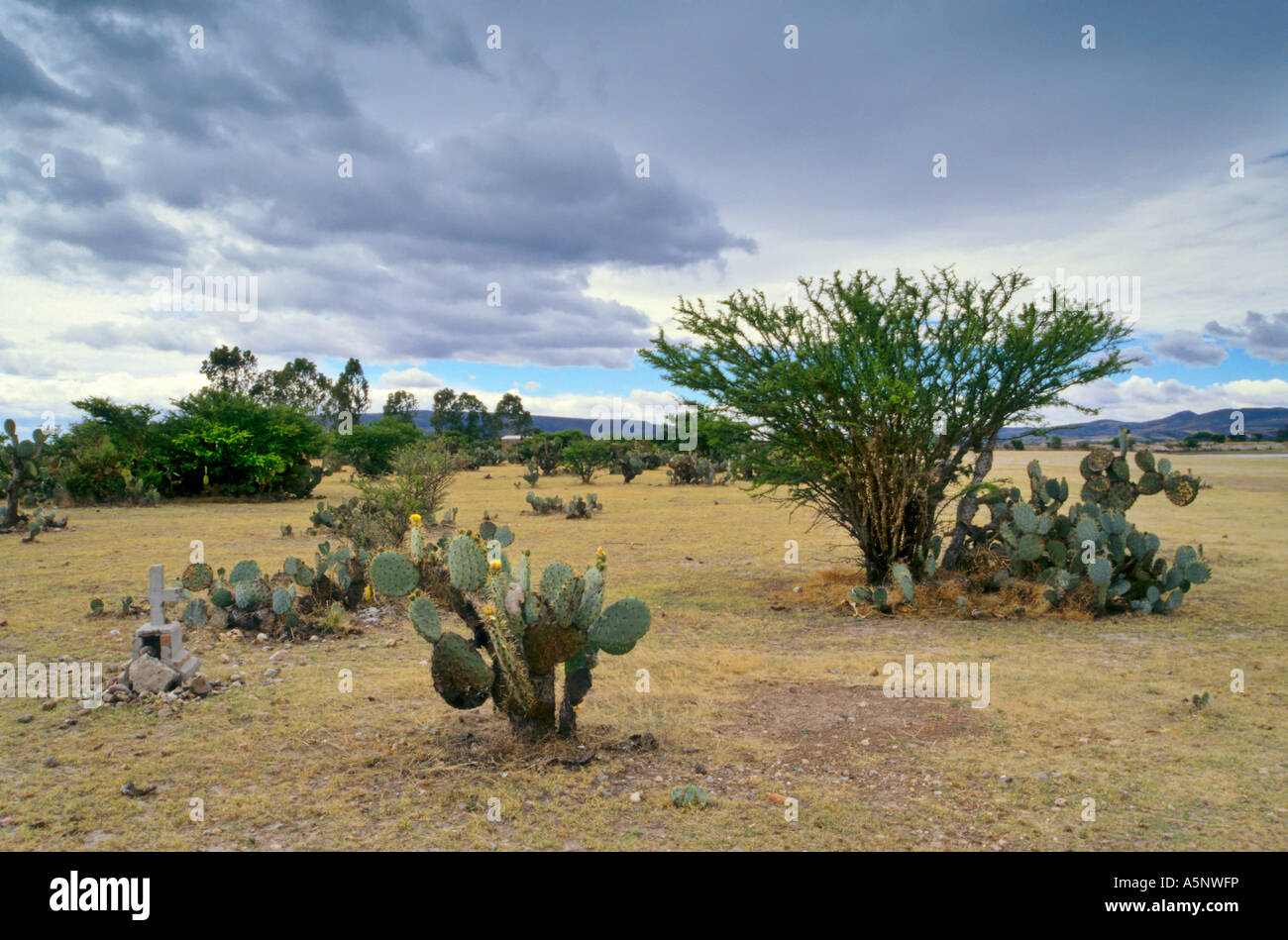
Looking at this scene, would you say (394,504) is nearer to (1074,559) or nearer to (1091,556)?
(1074,559)

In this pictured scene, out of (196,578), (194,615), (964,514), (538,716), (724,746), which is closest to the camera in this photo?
→ (538,716)

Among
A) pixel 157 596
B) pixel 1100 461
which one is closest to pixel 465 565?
pixel 157 596

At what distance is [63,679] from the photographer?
714 cm

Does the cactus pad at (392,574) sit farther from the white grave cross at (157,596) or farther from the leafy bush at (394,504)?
the leafy bush at (394,504)

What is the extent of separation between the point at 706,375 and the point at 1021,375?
14.4 feet

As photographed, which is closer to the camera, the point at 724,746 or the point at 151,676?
the point at 724,746

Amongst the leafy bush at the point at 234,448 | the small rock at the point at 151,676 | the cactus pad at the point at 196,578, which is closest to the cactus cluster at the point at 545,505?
the leafy bush at the point at 234,448

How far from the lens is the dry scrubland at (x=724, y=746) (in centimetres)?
432

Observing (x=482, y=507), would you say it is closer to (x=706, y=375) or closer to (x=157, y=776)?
(x=706, y=375)

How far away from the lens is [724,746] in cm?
561

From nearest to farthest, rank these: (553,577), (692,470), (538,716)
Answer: (538,716) → (553,577) → (692,470)

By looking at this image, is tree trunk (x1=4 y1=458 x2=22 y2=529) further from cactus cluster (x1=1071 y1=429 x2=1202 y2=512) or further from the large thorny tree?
cactus cluster (x1=1071 y1=429 x2=1202 y2=512)

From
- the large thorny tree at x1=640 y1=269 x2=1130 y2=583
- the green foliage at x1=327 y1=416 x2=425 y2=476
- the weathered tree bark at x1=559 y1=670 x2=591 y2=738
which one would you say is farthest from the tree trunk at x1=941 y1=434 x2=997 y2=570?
the green foliage at x1=327 y1=416 x2=425 y2=476

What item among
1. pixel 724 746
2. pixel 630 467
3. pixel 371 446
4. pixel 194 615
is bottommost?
pixel 724 746
